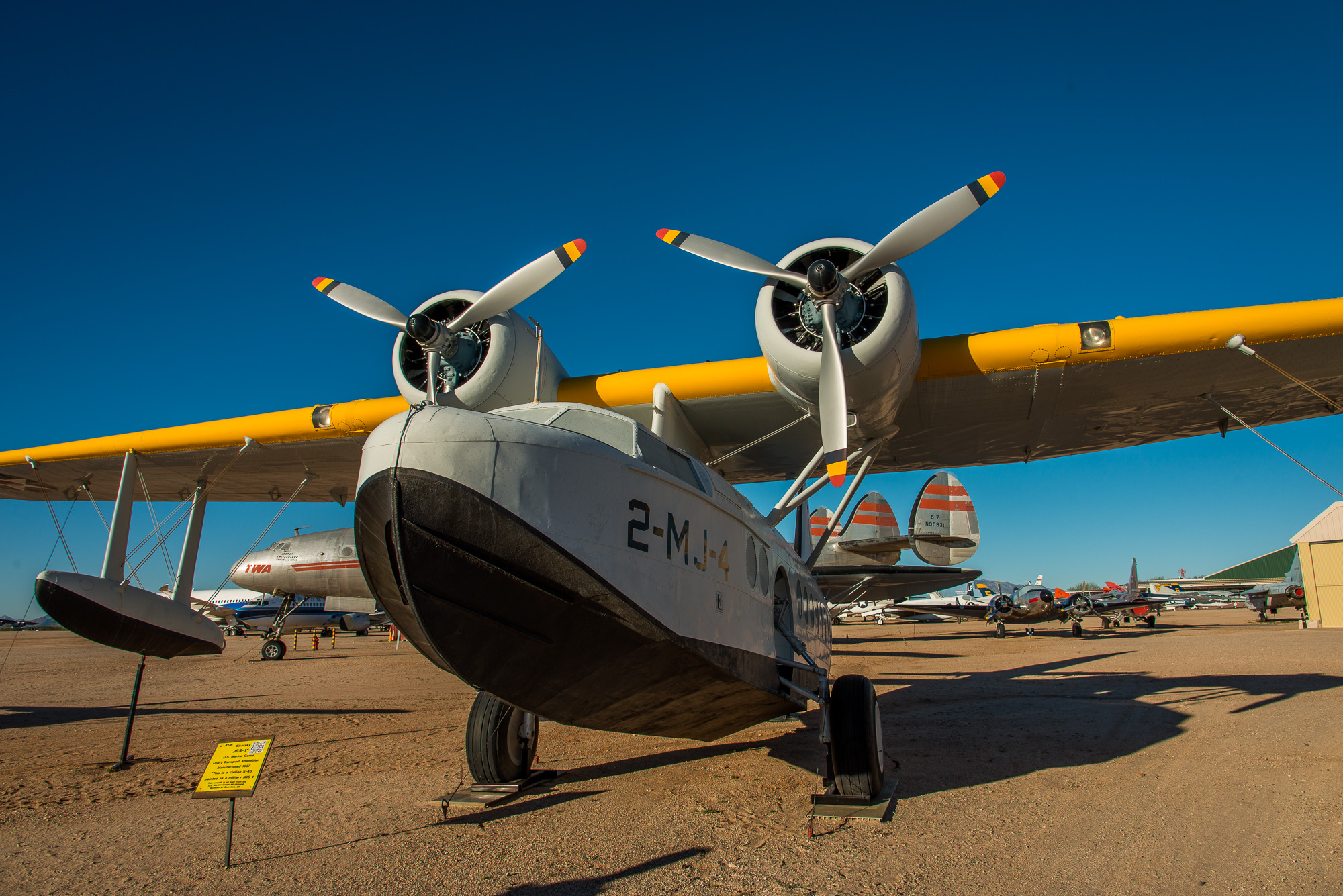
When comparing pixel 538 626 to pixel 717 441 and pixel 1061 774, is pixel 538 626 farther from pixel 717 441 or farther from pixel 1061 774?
pixel 717 441

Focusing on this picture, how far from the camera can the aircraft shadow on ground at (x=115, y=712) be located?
9.55 m

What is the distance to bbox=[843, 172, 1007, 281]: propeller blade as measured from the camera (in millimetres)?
6469

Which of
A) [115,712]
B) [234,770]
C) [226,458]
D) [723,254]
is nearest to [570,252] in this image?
[723,254]

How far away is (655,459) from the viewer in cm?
409

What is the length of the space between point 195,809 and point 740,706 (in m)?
4.09

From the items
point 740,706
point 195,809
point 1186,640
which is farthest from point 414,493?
point 1186,640

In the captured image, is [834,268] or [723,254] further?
[723,254]

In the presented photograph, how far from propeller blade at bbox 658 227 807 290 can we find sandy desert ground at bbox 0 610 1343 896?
15.0 ft

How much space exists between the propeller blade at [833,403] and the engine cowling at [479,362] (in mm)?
2842

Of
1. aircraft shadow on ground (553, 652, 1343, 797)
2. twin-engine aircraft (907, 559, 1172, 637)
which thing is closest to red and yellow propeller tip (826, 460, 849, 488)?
aircraft shadow on ground (553, 652, 1343, 797)

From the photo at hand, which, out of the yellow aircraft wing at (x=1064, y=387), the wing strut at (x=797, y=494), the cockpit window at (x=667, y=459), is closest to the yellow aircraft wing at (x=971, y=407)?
the yellow aircraft wing at (x=1064, y=387)

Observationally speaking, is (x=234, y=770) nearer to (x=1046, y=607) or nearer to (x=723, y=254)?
(x=723, y=254)

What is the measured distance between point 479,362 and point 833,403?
12.4 feet

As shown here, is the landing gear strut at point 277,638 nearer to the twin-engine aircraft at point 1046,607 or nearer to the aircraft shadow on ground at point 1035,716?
the aircraft shadow on ground at point 1035,716
